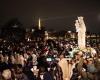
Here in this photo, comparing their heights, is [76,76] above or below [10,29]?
below

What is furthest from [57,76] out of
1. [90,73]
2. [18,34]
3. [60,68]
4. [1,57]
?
[18,34]

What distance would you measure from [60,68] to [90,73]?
4.53 ft

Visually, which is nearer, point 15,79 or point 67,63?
point 15,79

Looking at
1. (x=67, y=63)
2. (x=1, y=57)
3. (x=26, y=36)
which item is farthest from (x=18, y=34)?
(x=67, y=63)

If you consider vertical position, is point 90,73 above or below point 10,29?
below

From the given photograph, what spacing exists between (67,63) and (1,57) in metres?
7.85

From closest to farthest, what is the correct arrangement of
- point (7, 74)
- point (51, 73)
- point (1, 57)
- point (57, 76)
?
1. point (7, 74)
2. point (51, 73)
3. point (57, 76)
4. point (1, 57)

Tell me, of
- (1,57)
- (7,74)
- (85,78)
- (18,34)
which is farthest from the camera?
(18,34)

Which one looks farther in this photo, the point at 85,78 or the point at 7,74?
the point at 85,78

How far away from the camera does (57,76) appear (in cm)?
1486

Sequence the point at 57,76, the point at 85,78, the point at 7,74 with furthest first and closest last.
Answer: the point at 57,76 → the point at 85,78 → the point at 7,74

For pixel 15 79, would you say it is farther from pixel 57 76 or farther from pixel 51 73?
pixel 57 76

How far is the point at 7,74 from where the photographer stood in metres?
9.63

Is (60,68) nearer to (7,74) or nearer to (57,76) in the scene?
(57,76)
